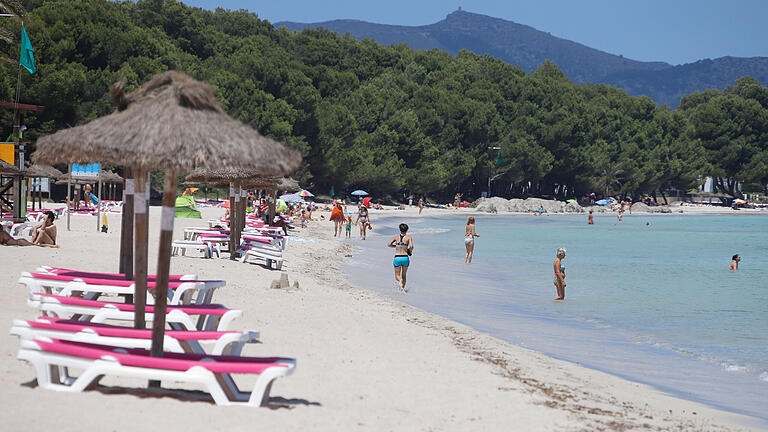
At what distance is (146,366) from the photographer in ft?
15.8

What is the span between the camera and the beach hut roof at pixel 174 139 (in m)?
4.88

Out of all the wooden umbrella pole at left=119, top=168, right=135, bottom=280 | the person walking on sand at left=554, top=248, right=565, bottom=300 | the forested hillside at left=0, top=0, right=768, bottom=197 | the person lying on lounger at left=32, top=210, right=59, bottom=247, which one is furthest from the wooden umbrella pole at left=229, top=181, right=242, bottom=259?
the forested hillside at left=0, top=0, right=768, bottom=197

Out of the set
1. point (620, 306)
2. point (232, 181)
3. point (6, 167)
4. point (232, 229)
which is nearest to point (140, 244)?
point (232, 229)

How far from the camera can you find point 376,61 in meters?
78.1

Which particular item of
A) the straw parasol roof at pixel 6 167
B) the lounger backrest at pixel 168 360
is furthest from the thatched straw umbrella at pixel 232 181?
the lounger backrest at pixel 168 360

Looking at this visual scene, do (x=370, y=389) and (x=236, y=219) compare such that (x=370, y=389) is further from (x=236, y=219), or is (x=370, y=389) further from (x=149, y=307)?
(x=236, y=219)

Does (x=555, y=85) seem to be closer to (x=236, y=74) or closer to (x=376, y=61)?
(x=376, y=61)

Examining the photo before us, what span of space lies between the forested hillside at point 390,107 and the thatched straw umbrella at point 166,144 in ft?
95.9

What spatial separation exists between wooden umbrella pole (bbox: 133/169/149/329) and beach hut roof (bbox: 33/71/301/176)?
314 millimetres

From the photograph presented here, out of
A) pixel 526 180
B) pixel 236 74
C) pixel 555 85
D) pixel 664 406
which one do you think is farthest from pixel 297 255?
pixel 555 85

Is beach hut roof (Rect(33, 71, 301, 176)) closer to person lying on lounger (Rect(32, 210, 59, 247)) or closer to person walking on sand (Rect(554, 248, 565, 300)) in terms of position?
person lying on lounger (Rect(32, 210, 59, 247))

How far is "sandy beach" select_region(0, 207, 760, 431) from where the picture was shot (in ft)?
15.7

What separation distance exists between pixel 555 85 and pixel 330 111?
126 ft

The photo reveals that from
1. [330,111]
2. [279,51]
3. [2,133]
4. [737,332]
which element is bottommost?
[737,332]
